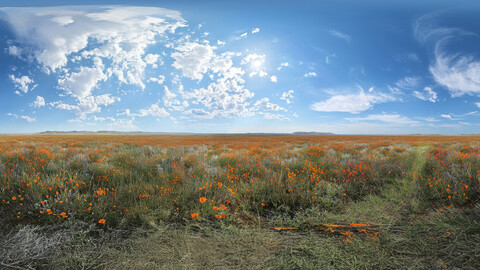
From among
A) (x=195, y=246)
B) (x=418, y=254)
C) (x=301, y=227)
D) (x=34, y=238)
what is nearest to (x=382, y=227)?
(x=418, y=254)

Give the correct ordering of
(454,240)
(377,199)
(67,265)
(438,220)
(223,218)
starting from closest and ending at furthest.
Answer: (67,265) → (454,240) → (438,220) → (223,218) → (377,199)

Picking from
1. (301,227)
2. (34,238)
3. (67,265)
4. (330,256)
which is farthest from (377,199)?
(34,238)

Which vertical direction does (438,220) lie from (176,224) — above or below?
above

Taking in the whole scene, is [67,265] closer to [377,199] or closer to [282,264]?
[282,264]

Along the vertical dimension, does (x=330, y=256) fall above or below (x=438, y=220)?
below

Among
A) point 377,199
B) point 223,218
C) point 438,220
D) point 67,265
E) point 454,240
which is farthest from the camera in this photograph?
point 377,199

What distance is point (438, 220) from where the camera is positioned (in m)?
3.10

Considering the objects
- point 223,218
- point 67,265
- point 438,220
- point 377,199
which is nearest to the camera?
point 67,265

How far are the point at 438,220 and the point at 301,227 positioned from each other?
195 centimetres

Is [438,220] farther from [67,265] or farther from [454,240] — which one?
[67,265]

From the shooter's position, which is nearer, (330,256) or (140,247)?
(330,256)

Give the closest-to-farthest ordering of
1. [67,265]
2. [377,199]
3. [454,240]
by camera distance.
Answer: [67,265] → [454,240] → [377,199]

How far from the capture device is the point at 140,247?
2676 mm

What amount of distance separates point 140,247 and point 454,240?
12.4 feet
